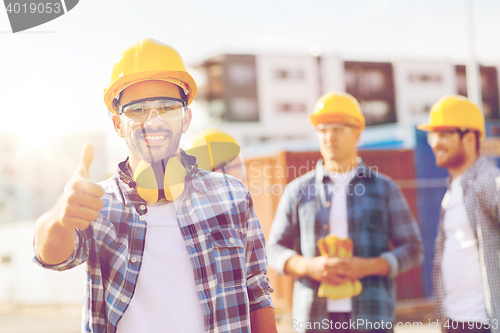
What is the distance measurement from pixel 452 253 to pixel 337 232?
2.92ft

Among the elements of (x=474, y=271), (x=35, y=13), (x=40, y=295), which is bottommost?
(x=40, y=295)

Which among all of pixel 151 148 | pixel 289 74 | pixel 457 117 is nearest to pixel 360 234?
pixel 457 117

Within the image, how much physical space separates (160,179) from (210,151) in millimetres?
784

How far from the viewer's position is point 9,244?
14.8 m

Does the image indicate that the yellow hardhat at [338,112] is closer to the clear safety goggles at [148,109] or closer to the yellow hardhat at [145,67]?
the yellow hardhat at [145,67]

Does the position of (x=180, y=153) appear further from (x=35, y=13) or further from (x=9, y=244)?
(x=9, y=244)

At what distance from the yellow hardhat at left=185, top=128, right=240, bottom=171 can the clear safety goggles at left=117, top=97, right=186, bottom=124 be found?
30cm

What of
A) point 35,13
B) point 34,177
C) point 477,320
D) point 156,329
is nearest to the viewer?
point 156,329

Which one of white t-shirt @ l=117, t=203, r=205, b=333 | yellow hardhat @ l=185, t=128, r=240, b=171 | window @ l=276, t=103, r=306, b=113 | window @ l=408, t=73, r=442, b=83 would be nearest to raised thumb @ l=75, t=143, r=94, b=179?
white t-shirt @ l=117, t=203, r=205, b=333

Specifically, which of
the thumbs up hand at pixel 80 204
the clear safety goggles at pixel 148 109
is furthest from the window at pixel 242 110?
the thumbs up hand at pixel 80 204

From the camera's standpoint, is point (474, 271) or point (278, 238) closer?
point (474, 271)

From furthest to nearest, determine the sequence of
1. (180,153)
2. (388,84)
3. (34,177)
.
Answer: (388,84) → (34,177) → (180,153)

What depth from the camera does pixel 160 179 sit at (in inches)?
71.5

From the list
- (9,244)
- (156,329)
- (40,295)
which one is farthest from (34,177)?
(156,329)
